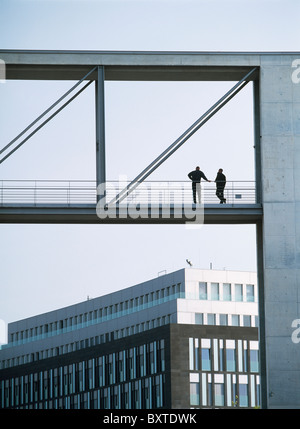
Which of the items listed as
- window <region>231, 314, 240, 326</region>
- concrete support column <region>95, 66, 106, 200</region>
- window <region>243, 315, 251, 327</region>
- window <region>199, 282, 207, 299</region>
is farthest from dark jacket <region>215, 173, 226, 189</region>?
window <region>243, 315, 251, 327</region>

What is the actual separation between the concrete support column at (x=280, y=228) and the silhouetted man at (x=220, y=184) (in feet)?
5.40

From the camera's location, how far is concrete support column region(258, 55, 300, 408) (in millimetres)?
33656

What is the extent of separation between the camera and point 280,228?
34.7 meters

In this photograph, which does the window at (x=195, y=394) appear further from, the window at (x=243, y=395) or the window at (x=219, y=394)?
the window at (x=243, y=395)

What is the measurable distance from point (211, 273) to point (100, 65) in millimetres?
80439

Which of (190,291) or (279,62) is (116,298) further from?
(279,62)

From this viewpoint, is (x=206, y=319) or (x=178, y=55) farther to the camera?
(x=206, y=319)

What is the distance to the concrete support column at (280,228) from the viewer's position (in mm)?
33656

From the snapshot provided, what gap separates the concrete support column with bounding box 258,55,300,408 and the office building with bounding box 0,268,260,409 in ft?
227

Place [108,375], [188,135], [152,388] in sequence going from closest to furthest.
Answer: [188,135] → [152,388] → [108,375]

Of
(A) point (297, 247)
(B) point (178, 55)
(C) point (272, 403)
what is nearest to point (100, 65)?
(B) point (178, 55)

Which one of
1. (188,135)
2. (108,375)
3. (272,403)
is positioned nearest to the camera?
(272,403)

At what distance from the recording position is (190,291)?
369 ft

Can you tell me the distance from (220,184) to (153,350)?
236 ft
